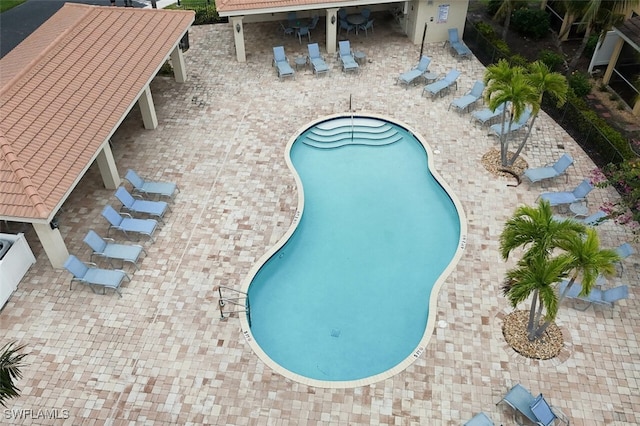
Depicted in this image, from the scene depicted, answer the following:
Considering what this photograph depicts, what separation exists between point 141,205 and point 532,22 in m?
21.8

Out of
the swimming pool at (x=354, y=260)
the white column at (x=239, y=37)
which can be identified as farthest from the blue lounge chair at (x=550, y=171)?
the white column at (x=239, y=37)

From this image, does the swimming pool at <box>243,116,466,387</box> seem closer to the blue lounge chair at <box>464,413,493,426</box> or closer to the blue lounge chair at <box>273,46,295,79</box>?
the blue lounge chair at <box>464,413,493,426</box>

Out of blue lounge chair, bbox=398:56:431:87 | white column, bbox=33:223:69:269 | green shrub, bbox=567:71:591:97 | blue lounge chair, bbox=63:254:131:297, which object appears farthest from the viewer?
blue lounge chair, bbox=398:56:431:87

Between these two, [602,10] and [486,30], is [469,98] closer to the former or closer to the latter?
[602,10]

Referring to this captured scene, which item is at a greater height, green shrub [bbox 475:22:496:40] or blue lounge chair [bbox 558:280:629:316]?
green shrub [bbox 475:22:496:40]

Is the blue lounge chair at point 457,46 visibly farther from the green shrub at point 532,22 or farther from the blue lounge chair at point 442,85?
the green shrub at point 532,22

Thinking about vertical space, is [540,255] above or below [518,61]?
above

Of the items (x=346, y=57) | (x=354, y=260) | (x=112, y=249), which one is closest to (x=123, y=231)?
(x=112, y=249)

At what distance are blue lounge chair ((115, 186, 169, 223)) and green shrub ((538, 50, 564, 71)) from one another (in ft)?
60.3

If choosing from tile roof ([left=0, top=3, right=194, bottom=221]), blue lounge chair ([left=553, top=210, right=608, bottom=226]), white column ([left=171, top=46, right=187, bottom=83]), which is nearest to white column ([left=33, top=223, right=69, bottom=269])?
tile roof ([left=0, top=3, right=194, bottom=221])

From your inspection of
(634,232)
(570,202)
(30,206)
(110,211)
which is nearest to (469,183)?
(570,202)

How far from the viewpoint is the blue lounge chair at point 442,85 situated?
22.8m

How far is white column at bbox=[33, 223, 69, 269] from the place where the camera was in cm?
1469

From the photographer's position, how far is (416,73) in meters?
23.7
